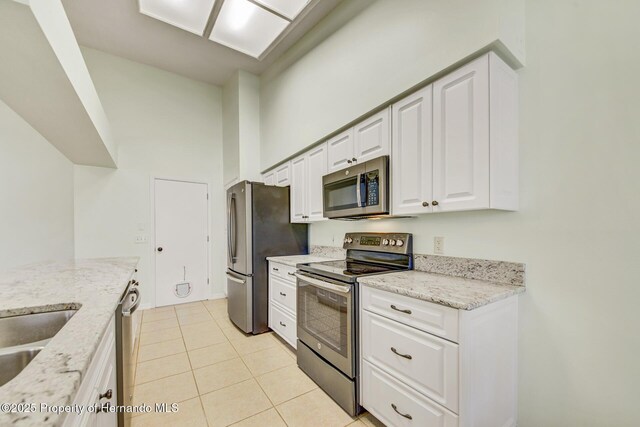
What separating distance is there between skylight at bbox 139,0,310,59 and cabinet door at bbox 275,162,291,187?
4.46 ft

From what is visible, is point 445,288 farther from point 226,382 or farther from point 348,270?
point 226,382

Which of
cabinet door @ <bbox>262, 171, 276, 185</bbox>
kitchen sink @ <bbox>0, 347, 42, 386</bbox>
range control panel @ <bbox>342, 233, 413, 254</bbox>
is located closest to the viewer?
kitchen sink @ <bbox>0, 347, 42, 386</bbox>

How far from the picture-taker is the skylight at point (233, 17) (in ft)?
8.00

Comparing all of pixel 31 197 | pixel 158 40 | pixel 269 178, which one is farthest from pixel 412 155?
pixel 31 197

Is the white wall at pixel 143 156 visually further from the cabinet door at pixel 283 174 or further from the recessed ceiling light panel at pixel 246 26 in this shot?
the recessed ceiling light panel at pixel 246 26

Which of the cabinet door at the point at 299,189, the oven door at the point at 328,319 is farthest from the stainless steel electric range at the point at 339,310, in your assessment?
the cabinet door at the point at 299,189

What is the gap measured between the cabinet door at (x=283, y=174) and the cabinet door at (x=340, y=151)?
86cm

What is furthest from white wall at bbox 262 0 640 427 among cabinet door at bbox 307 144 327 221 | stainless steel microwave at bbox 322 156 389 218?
cabinet door at bbox 307 144 327 221

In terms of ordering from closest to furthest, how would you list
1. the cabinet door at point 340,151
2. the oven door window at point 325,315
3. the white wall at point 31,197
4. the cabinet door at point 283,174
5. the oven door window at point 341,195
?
the oven door window at point 325,315
the oven door window at point 341,195
the cabinet door at point 340,151
the white wall at point 31,197
the cabinet door at point 283,174

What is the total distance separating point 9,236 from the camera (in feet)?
10.4

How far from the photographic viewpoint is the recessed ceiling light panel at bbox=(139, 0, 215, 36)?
2.43m

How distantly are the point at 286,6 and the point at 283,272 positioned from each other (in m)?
2.53

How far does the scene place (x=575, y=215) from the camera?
1354 mm

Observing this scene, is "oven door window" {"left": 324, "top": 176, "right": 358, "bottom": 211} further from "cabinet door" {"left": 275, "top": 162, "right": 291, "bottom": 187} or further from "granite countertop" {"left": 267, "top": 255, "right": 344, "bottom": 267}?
"cabinet door" {"left": 275, "top": 162, "right": 291, "bottom": 187}
